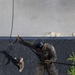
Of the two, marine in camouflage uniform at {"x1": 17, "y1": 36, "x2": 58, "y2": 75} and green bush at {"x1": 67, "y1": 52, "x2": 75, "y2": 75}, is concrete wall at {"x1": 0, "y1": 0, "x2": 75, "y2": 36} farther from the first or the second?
marine in camouflage uniform at {"x1": 17, "y1": 36, "x2": 58, "y2": 75}

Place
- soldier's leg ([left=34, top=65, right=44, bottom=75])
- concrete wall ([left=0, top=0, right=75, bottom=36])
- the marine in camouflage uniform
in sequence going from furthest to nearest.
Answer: concrete wall ([left=0, top=0, right=75, bottom=36])
soldier's leg ([left=34, top=65, right=44, bottom=75])
the marine in camouflage uniform

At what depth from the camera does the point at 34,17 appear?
1747cm

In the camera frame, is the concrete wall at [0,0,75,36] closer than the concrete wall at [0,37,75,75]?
No

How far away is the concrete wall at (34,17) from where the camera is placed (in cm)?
1748

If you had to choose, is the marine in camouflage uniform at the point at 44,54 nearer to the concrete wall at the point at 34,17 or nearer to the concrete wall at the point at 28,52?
the concrete wall at the point at 28,52

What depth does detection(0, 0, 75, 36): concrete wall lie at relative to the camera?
1748cm

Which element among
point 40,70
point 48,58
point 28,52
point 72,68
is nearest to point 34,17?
point 28,52

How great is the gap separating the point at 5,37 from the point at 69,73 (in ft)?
6.34

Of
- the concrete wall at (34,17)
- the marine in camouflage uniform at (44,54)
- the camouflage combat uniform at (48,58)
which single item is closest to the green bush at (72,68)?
the concrete wall at (34,17)

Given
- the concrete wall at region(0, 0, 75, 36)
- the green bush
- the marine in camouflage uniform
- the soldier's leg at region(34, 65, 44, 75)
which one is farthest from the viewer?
the concrete wall at region(0, 0, 75, 36)

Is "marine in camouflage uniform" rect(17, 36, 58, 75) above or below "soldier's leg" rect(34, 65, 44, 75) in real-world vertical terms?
above

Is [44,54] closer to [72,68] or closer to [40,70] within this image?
[40,70]

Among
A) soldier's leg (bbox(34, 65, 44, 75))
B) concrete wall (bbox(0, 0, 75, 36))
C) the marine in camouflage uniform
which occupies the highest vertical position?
concrete wall (bbox(0, 0, 75, 36))

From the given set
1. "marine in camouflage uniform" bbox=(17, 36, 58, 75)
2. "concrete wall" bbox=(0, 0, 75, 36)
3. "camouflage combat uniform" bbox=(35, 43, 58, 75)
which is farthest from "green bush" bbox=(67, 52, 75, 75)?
"marine in camouflage uniform" bbox=(17, 36, 58, 75)
